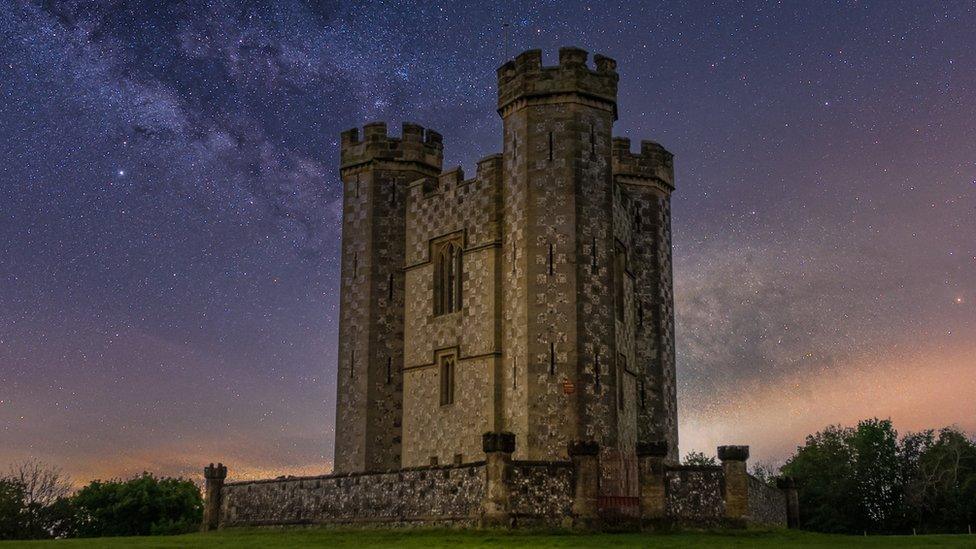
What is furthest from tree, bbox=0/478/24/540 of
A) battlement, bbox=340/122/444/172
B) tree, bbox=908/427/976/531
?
tree, bbox=908/427/976/531

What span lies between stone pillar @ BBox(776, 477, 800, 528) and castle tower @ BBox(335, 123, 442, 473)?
15734 millimetres

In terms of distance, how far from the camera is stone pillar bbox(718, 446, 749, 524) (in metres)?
30.4

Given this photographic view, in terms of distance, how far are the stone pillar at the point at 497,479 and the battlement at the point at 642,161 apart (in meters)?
21.3

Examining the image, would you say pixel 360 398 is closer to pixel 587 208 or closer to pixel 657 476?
pixel 587 208

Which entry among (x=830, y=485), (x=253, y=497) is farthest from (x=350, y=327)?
(x=830, y=485)

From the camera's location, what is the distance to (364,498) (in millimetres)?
34781

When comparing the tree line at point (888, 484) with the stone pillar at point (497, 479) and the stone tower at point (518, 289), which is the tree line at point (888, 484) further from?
the stone pillar at point (497, 479)

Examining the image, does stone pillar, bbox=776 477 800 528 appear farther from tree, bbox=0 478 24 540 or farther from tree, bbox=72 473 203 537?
tree, bbox=0 478 24 540

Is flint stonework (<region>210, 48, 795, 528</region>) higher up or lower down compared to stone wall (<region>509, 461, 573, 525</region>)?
higher up

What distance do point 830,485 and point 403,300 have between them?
32.1 meters

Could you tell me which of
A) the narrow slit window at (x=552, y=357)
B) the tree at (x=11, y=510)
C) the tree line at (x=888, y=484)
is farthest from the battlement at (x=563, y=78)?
the tree at (x=11, y=510)

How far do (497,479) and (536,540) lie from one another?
308cm

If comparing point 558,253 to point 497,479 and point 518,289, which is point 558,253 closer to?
point 518,289

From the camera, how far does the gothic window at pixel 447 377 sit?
41.9m
